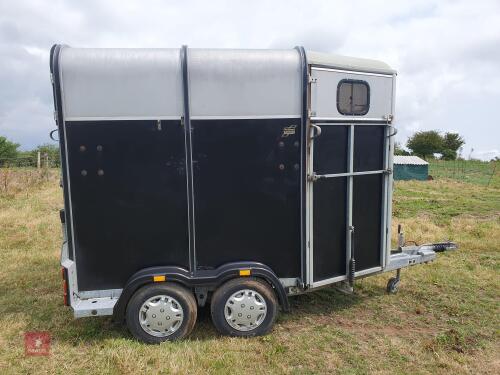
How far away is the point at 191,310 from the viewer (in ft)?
13.3

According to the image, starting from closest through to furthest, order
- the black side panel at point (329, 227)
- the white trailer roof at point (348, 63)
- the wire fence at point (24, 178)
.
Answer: the white trailer roof at point (348, 63) < the black side panel at point (329, 227) < the wire fence at point (24, 178)

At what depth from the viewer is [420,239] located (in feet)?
27.3

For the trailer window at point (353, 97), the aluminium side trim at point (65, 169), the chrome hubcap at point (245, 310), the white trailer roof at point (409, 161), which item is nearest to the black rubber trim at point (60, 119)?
the aluminium side trim at point (65, 169)

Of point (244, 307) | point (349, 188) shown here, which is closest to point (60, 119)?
point (244, 307)

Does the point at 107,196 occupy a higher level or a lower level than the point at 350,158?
lower

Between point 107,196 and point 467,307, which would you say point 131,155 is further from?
point 467,307

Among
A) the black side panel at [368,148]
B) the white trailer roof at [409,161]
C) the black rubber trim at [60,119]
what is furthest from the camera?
the white trailer roof at [409,161]

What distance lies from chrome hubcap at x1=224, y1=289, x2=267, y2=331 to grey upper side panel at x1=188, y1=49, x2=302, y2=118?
72.9 inches

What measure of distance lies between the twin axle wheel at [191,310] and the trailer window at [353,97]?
6.78 feet

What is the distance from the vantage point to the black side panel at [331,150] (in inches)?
165

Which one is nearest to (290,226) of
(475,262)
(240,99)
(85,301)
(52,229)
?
(240,99)

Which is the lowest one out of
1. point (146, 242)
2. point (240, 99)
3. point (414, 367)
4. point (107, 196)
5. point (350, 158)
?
point (414, 367)

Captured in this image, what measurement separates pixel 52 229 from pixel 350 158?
7233 mm

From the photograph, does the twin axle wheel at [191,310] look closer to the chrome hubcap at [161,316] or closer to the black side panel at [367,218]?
the chrome hubcap at [161,316]
